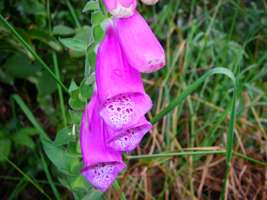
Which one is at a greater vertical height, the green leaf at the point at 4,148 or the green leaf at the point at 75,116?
the green leaf at the point at 75,116

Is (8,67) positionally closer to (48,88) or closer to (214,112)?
(48,88)

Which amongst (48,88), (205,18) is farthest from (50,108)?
(205,18)

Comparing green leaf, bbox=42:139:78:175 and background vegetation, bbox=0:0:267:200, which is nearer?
green leaf, bbox=42:139:78:175

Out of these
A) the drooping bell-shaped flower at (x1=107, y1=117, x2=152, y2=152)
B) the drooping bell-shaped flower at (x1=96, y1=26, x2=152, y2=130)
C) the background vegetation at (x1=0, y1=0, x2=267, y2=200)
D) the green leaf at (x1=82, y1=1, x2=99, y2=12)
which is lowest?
the background vegetation at (x1=0, y1=0, x2=267, y2=200)

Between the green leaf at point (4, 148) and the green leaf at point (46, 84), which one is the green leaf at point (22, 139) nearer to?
the green leaf at point (4, 148)

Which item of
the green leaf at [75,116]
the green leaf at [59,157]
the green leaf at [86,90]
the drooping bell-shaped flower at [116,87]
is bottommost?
the green leaf at [59,157]

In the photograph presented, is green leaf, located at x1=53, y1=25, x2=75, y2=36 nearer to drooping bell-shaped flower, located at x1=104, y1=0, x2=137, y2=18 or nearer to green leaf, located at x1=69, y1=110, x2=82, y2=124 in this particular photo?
green leaf, located at x1=69, y1=110, x2=82, y2=124

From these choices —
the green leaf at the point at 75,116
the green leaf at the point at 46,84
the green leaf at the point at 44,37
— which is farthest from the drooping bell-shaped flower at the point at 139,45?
the green leaf at the point at 46,84

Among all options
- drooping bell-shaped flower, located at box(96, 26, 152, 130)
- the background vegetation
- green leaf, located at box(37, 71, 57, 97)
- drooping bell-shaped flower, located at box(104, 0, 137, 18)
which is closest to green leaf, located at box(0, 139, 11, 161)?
the background vegetation
